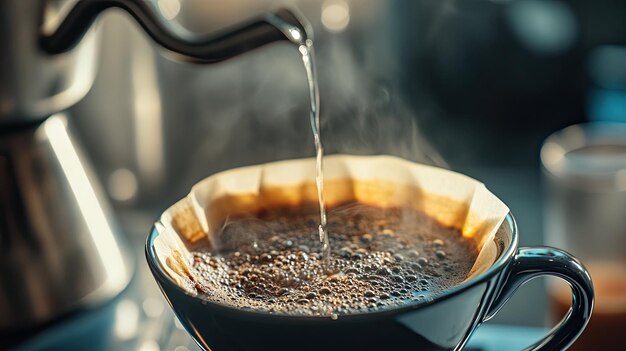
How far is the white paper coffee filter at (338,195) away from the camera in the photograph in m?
0.46

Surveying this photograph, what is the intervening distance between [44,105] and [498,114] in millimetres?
774

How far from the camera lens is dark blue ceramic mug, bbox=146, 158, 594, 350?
361mm

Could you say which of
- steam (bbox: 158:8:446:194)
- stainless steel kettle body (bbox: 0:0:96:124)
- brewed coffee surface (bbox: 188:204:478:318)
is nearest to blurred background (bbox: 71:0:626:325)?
steam (bbox: 158:8:446:194)

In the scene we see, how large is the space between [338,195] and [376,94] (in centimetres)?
54

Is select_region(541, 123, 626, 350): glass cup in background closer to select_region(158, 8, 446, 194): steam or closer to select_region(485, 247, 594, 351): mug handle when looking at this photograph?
select_region(158, 8, 446, 194): steam

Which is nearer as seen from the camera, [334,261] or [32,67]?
[334,261]

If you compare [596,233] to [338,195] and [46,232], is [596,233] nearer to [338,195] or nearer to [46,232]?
[338,195]

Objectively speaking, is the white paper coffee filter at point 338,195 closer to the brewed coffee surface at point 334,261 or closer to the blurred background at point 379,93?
the brewed coffee surface at point 334,261

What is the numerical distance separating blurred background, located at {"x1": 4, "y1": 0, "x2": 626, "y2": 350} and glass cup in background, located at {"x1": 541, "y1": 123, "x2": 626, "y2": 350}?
65mm

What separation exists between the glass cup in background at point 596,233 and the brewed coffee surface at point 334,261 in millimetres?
375

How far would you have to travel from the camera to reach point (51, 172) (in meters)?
0.65

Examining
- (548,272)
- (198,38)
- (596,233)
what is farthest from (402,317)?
(596,233)

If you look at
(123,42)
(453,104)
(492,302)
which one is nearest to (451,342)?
(492,302)

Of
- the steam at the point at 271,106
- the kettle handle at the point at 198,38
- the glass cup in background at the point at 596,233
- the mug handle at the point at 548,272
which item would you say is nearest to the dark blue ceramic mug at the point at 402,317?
the mug handle at the point at 548,272
